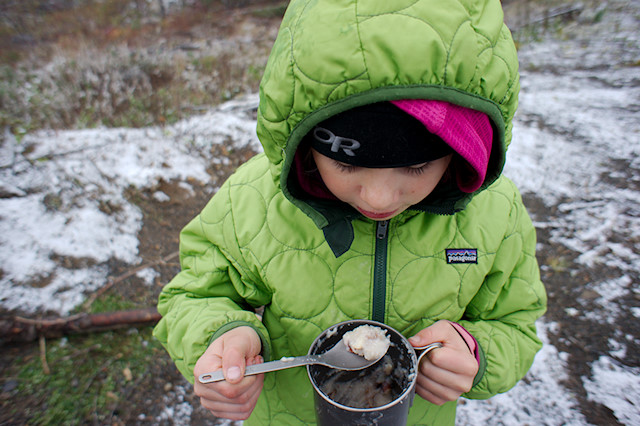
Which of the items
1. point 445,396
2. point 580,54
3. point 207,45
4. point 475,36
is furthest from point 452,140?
point 207,45

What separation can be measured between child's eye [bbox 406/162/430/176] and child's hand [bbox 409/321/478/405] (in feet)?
1.30

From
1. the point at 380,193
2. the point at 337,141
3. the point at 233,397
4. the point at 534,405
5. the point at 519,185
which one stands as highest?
the point at 337,141

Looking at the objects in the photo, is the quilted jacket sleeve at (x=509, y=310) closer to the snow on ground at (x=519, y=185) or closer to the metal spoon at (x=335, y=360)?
the metal spoon at (x=335, y=360)

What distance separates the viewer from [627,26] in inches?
204

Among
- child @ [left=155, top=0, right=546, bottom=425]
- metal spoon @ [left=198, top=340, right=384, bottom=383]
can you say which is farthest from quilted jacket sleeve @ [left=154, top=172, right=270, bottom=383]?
metal spoon @ [left=198, top=340, right=384, bottom=383]

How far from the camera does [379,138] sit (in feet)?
2.43

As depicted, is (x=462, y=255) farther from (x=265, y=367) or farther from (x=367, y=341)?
(x=265, y=367)

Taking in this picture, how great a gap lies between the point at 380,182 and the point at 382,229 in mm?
259

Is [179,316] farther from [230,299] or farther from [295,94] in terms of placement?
[295,94]

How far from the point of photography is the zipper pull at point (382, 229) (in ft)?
3.41

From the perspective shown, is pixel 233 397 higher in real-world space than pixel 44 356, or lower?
higher

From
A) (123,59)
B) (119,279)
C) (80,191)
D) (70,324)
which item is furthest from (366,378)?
(123,59)

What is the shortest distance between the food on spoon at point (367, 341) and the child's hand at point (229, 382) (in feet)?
0.77

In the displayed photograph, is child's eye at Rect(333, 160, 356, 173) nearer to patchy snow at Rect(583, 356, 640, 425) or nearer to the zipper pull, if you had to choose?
the zipper pull
